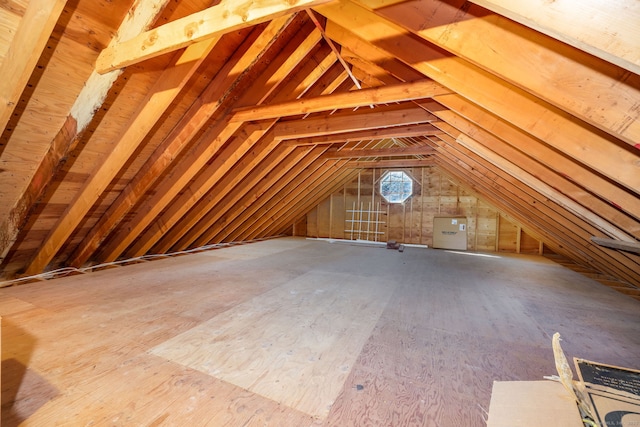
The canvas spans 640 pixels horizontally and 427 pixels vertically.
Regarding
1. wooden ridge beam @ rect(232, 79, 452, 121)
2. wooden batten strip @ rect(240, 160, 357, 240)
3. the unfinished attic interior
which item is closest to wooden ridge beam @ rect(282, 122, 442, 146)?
the unfinished attic interior

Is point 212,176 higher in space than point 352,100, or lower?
lower

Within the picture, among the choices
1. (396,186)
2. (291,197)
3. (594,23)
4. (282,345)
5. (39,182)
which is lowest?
(282,345)

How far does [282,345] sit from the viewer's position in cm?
190

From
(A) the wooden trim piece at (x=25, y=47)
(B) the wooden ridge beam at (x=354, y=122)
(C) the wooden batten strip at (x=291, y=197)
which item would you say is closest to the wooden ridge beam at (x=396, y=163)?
(C) the wooden batten strip at (x=291, y=197)

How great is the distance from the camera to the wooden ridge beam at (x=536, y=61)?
1.06 metres

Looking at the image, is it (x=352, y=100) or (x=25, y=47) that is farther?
(x=352, y=100)

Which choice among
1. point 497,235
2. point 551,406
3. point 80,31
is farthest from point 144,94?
point 497,235

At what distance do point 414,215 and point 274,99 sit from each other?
A: 619 centimetres

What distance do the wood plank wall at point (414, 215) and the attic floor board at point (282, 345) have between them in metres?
3.73

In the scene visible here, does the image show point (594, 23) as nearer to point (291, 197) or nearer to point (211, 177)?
point (211, 177)

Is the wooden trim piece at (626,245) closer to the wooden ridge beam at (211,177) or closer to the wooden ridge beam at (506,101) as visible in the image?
the wooden ridge beam at (506,101)

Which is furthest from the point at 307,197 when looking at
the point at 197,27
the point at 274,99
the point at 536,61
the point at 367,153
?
the point at 536,61

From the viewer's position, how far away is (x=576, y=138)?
1.43 meters

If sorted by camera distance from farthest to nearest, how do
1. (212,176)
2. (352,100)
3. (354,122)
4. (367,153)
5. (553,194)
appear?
(367,153) < (212,176) < (354,122) < (352,100) < (553,194)
